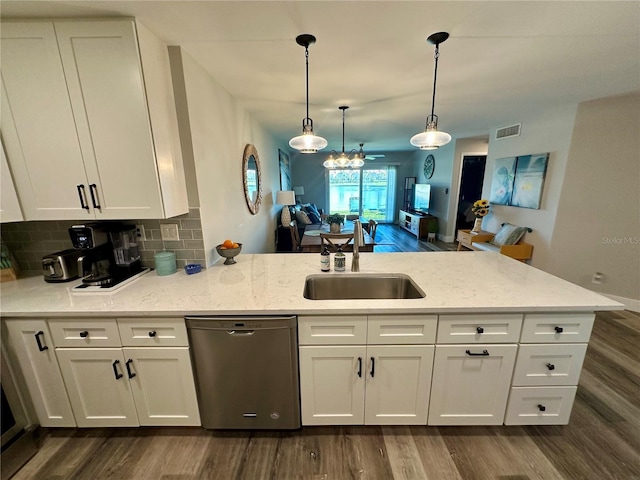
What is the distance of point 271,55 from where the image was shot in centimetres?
177

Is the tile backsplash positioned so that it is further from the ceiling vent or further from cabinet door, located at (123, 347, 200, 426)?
the ceiling vent

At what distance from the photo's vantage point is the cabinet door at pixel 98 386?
1.42m

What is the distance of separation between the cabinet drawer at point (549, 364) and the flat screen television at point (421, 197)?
5877mm

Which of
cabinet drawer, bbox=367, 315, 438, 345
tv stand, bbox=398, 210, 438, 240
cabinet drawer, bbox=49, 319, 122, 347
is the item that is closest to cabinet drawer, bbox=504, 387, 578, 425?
cabinet drawer, bbox=367, 315, 438, 345

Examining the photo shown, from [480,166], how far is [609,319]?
3995mm

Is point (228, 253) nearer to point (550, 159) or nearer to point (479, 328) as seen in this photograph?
point (479, 328)

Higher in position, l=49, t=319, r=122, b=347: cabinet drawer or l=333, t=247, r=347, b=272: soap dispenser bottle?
l=333, t=247, r=347, b=272: soap dispenser bottle

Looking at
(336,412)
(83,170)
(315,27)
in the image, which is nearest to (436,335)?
(336,412)

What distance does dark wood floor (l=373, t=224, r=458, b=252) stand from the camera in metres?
5.69

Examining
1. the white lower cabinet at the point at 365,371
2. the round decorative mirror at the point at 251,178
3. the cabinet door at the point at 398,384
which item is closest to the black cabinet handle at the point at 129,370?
the white lower cabinet at the point at 365,371

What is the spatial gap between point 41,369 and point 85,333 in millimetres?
396

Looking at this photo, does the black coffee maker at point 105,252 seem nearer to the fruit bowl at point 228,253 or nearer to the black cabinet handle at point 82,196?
the black cabinet handle at point 82,196

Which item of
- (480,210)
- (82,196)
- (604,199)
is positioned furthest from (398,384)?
(480,210)

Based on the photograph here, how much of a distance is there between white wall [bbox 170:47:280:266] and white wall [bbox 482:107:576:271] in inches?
153
